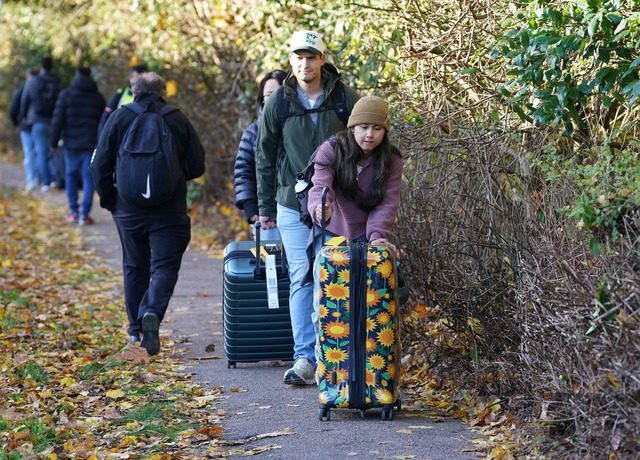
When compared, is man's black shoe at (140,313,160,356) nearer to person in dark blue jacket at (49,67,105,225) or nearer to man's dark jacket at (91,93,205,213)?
man's dark jacket at (91,93,205,213)

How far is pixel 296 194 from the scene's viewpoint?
20.6 feet

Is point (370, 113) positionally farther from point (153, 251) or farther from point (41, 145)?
point (41, 145)

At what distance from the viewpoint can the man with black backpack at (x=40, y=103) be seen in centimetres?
1853

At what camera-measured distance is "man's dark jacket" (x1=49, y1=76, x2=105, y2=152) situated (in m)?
15.3

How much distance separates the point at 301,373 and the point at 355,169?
135 centimetres

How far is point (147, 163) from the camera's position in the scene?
7461mm

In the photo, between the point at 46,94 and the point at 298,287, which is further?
the point at 46,94

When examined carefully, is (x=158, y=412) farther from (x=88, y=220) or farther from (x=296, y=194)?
(x=88, y=220)

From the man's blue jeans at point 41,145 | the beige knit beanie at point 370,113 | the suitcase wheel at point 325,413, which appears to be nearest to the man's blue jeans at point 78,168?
the man's blue jeans at point 41,145

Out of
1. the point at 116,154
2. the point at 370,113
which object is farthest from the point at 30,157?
the point at 370,113

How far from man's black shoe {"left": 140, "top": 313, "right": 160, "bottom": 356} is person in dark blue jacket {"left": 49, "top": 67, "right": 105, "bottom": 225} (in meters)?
7.89

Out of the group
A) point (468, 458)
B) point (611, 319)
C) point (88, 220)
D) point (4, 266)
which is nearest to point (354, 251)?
point (468, 458)

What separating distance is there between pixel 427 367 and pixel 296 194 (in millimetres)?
1350

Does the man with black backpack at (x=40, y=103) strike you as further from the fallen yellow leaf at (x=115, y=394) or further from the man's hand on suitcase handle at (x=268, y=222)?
the fallen yellow leaf at (x=115, y=394)
